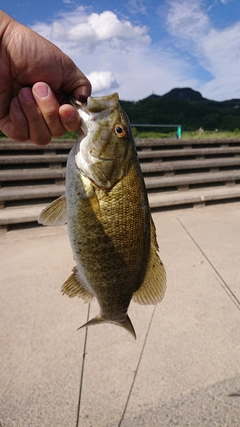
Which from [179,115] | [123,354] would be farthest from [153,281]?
[179,115]

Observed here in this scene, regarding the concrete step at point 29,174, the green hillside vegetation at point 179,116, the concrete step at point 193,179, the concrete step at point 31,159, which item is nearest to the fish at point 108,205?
the concrete step at point 29,174

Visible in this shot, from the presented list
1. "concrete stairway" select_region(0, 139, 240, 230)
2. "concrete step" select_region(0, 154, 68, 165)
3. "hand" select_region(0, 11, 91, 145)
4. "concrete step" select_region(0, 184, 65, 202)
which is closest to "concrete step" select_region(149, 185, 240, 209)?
"concrete stairway" select_region(0, 139, 240, 230)

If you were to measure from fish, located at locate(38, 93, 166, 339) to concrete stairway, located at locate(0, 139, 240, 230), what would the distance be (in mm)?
3874

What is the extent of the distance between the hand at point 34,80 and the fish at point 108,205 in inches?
6.2

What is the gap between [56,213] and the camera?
1.63 meters

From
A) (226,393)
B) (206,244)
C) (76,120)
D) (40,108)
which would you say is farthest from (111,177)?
(206,244)

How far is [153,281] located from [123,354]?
1.53 m

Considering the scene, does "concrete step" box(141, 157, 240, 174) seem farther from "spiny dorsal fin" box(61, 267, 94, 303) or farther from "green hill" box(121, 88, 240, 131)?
"spiny dorsal fin" box(61, 267, 94, 303)

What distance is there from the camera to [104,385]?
2580 millimetres

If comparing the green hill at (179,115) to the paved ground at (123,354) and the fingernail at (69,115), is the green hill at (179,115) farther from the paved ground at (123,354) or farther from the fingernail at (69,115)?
the fingernail at (69,115)

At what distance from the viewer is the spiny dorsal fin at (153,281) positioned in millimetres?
1590

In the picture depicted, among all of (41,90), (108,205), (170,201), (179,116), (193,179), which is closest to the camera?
(108,205)

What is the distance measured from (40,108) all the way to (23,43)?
0.38 m

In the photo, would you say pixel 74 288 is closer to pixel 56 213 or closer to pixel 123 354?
pixel 56 213
